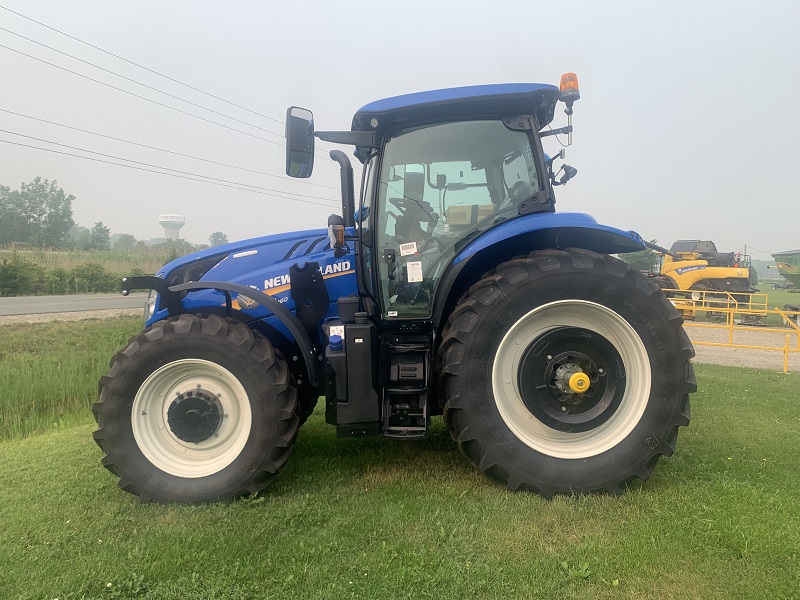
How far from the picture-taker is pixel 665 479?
3.01 metres

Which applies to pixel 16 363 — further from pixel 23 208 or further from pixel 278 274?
pixel 23 208

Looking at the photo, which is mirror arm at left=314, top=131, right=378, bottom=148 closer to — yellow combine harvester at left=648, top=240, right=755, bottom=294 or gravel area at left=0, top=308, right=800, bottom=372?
gravel area at left=0, top=308, right=800, bottom=372

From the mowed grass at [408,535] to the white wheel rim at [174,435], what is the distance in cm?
28

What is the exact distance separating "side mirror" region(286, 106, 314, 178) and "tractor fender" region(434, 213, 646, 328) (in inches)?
43.4

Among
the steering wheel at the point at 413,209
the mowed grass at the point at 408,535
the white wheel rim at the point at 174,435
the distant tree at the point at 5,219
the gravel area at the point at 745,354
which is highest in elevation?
the distant tree at the point at 5,219

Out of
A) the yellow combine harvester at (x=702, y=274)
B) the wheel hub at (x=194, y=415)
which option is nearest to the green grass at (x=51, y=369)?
the wheel hub at (x=194, y=415)

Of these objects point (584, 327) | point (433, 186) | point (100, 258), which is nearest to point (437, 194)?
point (433, 186)

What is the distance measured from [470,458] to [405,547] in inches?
28.2

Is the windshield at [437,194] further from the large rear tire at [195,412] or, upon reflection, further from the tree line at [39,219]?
the tree line at [39,219]

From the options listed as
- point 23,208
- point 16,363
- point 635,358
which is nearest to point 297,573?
point 635,358

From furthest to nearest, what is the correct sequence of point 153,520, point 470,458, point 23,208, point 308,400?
point 23,208, point 308,400, point 470,458, point 153,520

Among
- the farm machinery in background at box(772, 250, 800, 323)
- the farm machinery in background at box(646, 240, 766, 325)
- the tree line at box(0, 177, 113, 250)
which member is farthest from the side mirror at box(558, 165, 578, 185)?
the tree line at box(0, 177, 113, 250)

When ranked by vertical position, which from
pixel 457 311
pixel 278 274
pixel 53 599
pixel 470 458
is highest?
pixel 278 274

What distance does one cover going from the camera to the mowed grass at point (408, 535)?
211cm
